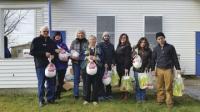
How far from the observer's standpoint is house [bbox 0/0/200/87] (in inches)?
853

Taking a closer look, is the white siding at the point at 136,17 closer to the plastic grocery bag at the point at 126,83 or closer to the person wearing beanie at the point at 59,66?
the person wearing beanie at the point at 59,66

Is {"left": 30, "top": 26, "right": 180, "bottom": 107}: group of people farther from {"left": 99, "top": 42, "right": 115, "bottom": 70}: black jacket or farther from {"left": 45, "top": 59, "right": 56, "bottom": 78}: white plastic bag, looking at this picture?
{"left": 45, "top": 59, "right": 56, "bottom": 78}: white plastic bag

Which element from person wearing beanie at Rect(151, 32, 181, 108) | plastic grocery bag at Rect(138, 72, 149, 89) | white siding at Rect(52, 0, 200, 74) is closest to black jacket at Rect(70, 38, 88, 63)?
plastic grocery bag at Rect(138, 72, 149, 89)

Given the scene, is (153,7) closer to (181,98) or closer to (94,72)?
(181,98)

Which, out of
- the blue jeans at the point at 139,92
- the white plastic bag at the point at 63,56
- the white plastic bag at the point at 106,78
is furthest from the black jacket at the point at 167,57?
the white plastic bag at the point at 63,56

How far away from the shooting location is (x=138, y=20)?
21953 millimetres

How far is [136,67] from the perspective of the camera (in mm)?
12719

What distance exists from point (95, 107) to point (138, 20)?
34.5 ft

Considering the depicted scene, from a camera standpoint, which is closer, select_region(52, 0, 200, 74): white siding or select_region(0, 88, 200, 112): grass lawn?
select_region(0, 88, 200, 112): grass lawn

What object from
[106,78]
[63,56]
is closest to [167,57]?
[106,78]

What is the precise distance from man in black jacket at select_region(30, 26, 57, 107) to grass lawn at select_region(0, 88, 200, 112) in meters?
0.43

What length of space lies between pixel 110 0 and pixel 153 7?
1923 mm

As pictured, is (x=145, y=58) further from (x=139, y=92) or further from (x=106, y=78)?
(x=106, y=78)

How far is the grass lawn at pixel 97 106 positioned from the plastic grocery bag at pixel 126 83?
1.03 feet
